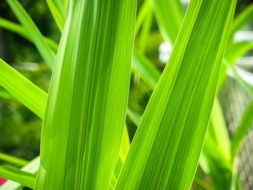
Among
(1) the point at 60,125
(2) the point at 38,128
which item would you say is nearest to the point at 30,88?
(1) the point at 60,125

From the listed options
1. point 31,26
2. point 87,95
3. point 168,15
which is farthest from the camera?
point 168,15

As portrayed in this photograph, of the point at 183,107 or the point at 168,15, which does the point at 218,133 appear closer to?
the point at 168,15

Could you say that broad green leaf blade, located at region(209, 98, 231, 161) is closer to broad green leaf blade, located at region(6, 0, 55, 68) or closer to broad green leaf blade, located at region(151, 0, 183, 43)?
broad green leaf blade, located at region(151, 0, 183, 43)

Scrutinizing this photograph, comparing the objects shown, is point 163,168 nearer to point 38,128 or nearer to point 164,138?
point 164,138

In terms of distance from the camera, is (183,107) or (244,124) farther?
(244,124)

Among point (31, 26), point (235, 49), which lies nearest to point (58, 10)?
point (31, 26)

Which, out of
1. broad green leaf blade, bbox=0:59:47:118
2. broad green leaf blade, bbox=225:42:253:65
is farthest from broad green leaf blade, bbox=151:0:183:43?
broad green leaf blade, bbox=0:59:47:118
